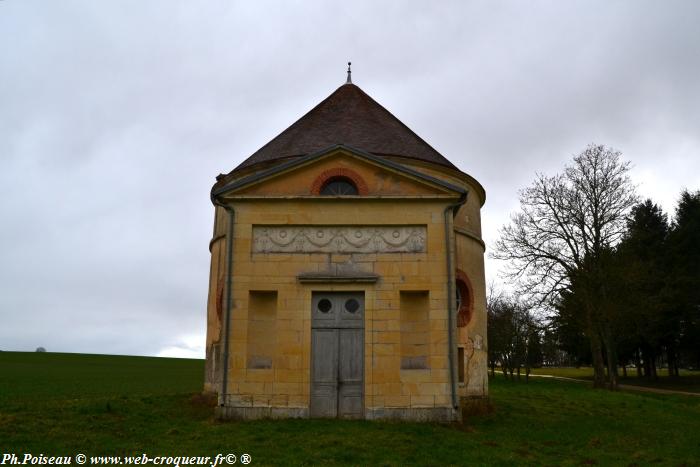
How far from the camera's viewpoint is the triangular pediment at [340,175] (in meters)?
15.1

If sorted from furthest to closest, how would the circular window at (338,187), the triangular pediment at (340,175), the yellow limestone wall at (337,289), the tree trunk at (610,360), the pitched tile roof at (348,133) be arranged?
the tree trunk at (610,360), the pitched tile roof at (348,133), the circular window at (338,187), the triangular pediment at (340,175), the yellow limestone wall at (337,289)

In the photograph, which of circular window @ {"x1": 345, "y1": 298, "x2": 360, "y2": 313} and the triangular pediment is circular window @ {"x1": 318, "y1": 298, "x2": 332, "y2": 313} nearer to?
circular window @ {"x1": 345, "y1": 298, "x2": 360, "y2": 313}

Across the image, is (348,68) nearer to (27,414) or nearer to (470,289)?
(470,289)

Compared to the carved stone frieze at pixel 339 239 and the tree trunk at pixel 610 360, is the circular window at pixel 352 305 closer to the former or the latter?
the carved stone frieze at pixel 339 239

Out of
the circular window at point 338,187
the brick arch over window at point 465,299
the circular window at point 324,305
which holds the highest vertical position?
the circular window at point 338,187

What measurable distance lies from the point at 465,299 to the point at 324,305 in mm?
6300

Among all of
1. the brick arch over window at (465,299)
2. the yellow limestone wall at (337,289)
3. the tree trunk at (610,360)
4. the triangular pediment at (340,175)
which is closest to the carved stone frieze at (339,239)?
the yellow limestone wall at (337,289)

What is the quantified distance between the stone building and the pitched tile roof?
3.80m

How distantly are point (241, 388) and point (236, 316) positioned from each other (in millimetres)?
1693

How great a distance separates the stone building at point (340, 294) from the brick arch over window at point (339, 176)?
27 millimetres

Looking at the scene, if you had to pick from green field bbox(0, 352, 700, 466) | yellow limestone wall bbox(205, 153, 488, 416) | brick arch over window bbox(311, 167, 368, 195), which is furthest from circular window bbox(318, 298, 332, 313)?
brick arch over window bbox(311, 167, 368, 195)

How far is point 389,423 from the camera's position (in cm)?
1338

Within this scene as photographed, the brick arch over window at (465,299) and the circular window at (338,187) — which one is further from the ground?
the circular window at (338,187)

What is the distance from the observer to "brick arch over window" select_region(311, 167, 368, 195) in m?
15.6
